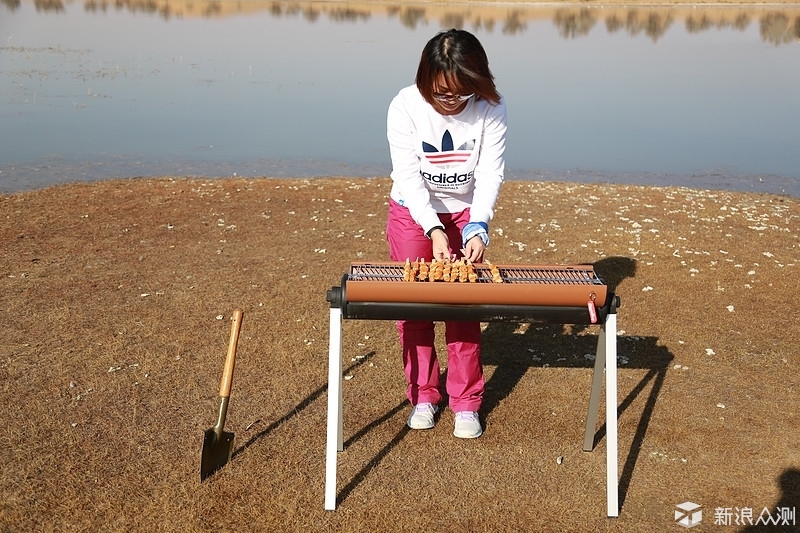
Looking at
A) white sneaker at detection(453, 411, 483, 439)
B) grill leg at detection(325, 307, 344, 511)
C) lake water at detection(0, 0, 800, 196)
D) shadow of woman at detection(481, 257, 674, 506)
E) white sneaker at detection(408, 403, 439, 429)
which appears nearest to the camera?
grill leg at detection(325, 307, 344, 511)

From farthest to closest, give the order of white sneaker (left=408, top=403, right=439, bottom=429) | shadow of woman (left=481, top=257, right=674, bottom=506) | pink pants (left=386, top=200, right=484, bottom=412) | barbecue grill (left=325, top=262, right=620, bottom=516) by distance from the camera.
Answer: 1. shadow of woman (left=481, top=257, right=674, bottom=506)
2. white sneaker (left=408, top=403, right=439, bottom=429)
3. pink pants (left=386, top=200, right=484, bottom=412)
4. barbecue grill (left=325, top=262, right=620, bottom=516)

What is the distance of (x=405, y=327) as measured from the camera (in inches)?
192

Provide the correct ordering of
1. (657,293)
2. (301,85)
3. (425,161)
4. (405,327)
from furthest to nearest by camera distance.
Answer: (301,85)
(657,293)
(405,327)
(425,161)

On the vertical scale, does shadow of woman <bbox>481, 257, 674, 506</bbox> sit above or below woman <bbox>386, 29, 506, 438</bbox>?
below

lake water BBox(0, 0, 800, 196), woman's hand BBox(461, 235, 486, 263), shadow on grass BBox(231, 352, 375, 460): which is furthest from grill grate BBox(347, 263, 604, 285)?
lake water BBox(0, 0, 800, 196)

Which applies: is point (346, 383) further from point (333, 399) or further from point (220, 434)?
point (333, 399)

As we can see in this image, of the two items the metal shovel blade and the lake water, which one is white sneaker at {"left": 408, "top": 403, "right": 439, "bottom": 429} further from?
the lake water

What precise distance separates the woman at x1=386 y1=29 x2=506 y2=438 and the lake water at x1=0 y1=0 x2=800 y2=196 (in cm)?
932

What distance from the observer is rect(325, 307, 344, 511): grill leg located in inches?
158

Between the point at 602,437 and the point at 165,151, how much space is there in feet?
39.3

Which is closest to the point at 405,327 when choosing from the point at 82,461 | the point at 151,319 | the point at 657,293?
the point at 82,461

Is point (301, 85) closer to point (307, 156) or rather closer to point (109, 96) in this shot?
point (109, 96)

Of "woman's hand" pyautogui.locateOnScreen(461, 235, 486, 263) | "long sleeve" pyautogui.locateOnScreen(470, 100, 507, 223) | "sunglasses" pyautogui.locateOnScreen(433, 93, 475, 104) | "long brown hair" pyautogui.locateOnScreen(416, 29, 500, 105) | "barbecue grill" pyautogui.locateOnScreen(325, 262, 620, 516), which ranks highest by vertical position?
"long brown hair" pyautogui.locateOnScreen(416, 29, 500, 105)

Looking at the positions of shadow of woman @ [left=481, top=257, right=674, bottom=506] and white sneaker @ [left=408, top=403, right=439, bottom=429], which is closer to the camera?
white sneaker @ [left=408, top=403, right=439, bottom=429]
